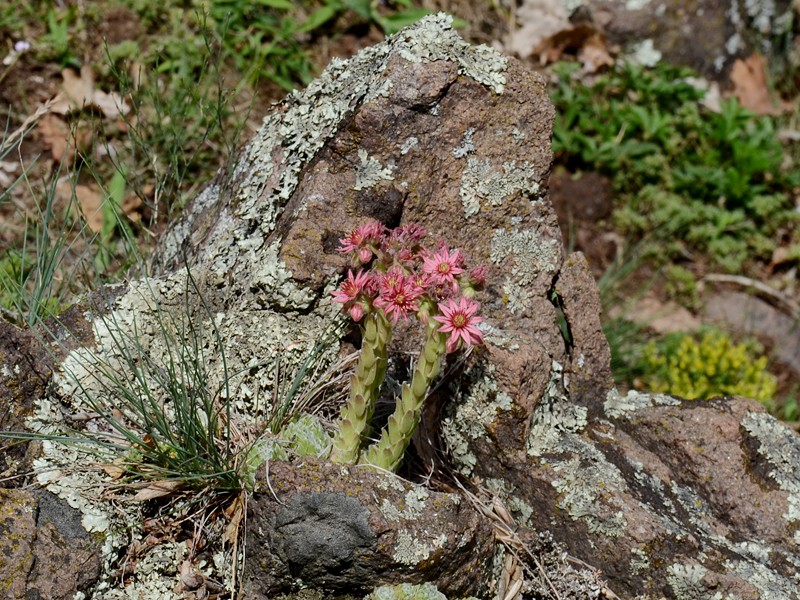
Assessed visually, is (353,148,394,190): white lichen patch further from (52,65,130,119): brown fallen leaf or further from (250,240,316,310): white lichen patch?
(52,65,130,119): brown fallen leaf

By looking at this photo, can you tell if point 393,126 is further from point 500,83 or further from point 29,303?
point 29,303

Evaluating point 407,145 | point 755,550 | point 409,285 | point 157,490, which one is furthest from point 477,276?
point 755,550

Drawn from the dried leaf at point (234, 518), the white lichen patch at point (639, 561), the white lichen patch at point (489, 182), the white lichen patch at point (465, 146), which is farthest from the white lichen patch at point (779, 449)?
the dried leaf at point (234, 518)

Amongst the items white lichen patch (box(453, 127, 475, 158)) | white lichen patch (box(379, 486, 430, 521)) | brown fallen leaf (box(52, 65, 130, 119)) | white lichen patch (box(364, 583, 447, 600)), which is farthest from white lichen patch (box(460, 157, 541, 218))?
brown fallen leaf (box(52, 65, 130, 119))

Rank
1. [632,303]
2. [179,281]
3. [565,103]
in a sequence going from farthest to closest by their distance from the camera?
[565,103] < [632,303] < [179,281]

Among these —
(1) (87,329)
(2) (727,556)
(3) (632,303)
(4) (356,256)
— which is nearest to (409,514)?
(4) (356,256)

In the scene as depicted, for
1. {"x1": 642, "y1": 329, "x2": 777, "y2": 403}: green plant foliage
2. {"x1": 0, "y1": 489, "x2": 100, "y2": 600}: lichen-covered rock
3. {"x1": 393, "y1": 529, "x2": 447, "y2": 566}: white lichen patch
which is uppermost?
{"x1": 393, "y1": 529, "x2": 447, "y2": 566}: white lichen patch
